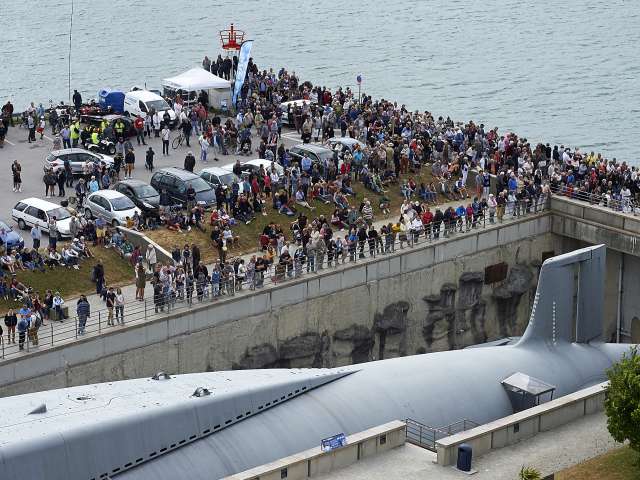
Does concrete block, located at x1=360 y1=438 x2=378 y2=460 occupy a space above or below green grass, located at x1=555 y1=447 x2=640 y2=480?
above

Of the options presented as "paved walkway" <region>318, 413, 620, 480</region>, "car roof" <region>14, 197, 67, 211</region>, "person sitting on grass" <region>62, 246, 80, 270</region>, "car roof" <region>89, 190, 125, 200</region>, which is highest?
"car roof" <region>89, 190, 125, 200</region>

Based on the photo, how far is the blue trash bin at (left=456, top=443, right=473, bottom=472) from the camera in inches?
1358

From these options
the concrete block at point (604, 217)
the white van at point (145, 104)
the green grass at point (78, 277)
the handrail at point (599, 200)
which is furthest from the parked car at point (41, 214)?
the concrete block at point (604, 217)

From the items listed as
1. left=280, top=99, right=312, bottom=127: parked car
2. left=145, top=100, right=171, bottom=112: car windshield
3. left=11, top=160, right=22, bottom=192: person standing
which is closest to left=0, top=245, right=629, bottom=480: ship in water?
left=11, top=160, right=22, bottom=192: person standing

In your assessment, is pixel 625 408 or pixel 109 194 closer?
pixel 625 408

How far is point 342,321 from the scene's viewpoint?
182 ft

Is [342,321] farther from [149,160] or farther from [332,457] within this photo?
[332,457]

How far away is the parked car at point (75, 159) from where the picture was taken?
63.0m

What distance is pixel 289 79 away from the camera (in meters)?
77.2

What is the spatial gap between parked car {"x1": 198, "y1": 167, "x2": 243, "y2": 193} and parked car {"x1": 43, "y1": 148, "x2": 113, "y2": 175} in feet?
15.8

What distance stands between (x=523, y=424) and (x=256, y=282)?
17121 millimetres

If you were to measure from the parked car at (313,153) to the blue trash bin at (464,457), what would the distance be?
3001 centimetres

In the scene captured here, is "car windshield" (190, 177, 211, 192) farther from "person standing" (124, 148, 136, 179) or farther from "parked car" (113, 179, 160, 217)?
"person standing" (124, 148, 136, 179)

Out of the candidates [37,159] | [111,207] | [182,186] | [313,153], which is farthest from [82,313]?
[37,159]
